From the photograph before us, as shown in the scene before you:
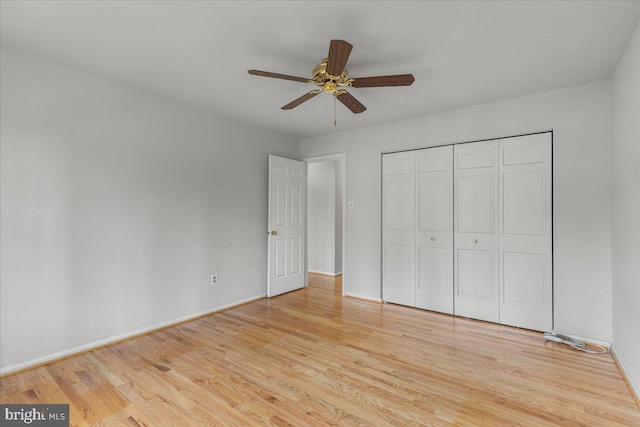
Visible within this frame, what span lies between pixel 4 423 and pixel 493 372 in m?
3.27

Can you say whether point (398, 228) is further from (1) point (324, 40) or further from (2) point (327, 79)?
(1) point (324, 40)

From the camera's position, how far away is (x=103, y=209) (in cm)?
275

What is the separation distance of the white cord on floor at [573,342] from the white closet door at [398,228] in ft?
4.63

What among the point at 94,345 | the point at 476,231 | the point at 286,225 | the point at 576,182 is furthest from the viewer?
the point at 286,225

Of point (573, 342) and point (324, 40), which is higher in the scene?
point (324, 40)

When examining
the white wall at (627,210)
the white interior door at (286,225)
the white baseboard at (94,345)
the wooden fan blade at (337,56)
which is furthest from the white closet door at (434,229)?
the white baseboard at (94,345)

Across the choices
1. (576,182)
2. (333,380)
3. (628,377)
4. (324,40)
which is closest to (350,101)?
(324,40)

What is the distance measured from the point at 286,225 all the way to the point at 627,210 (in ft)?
12.1

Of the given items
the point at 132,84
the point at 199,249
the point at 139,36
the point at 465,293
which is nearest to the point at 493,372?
the point at 465,293

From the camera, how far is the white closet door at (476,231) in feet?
11.0

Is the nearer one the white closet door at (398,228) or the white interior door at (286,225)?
the white closet door at (398,228)

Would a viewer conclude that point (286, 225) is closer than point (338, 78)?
No

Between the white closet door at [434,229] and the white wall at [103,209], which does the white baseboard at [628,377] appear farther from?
the white wall at [103,209]

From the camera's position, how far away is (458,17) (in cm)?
193
